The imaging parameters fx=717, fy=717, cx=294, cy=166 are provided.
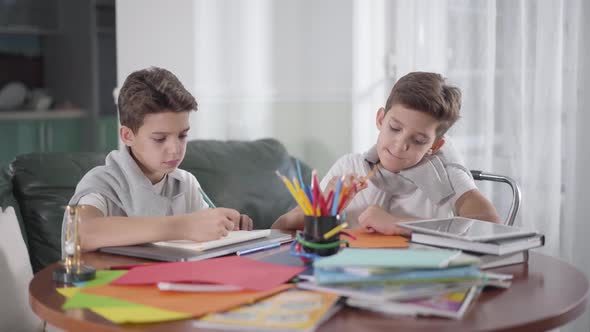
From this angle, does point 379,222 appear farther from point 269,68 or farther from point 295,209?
point 269,68

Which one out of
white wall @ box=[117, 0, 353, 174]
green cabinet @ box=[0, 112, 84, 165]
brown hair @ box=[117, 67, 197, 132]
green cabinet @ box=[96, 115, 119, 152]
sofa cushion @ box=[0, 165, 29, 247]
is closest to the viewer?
brown hair @ box=[117, 67, 197, 132]

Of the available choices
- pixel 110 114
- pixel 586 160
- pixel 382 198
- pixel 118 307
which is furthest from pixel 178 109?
pixel 110 114

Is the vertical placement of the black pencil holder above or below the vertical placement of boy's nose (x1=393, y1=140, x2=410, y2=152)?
below

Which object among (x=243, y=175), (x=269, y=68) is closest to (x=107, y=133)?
(x=269, y=68)

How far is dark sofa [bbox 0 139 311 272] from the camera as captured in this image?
2244 millimetres

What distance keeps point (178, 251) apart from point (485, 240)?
613mm

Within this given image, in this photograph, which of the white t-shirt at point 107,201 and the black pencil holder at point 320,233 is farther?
the white t-shirt at point 107,201

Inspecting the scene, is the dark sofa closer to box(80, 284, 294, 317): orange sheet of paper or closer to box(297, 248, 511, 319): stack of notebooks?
box(80, 284, 294, 317): orange sheet of paper

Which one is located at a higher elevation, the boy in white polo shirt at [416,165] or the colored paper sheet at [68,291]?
the boy in white polo shirt at [416,165]

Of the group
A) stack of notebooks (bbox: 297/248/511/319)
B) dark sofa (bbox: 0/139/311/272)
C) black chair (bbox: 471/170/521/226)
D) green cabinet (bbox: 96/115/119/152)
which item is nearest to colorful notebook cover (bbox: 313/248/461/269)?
stack of notebooks (bbox: 297/248/511/319)

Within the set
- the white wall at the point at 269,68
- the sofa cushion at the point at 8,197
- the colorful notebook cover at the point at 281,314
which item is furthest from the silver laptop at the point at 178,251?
the white wall at the point at 269,68

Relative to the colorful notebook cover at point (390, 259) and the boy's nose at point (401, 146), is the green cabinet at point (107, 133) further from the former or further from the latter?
the colorful notebook cover at point (390, 259)

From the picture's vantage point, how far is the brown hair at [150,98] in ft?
5.94

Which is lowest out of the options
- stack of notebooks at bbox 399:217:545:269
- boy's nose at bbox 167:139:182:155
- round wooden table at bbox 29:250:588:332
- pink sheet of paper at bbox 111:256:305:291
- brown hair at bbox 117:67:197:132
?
round wooden table at bbox 29:250:588:332
